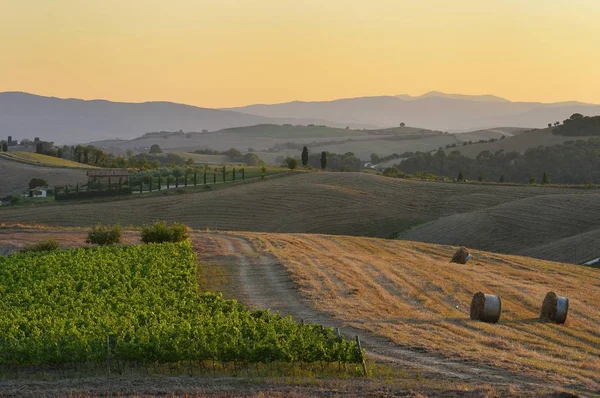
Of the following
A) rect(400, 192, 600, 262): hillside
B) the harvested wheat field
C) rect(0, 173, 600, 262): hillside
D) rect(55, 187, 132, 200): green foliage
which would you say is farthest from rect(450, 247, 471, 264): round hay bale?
rect(55, 187, 132, 200): green foliage

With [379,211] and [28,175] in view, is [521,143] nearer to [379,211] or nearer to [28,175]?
[28,175]

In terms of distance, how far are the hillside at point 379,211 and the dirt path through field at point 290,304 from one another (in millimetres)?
18087

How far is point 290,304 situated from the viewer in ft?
107

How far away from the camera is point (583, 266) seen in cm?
5022

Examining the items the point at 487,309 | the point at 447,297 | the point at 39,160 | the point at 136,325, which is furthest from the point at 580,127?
the point at 136,325

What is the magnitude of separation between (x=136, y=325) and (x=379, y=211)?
53669 millimetres

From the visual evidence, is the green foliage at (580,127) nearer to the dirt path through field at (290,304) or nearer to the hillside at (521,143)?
the hillside at (521,143)

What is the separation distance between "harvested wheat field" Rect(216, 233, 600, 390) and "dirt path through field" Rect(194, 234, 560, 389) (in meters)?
0.26

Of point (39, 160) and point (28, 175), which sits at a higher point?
point (39, 160)

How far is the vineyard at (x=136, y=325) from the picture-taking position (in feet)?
73.3

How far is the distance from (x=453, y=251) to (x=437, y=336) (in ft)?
86.6

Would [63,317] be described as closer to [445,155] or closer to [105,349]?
[105,349]

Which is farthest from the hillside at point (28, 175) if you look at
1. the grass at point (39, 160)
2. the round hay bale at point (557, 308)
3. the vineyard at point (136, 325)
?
the round hay bale at point (557, 308)

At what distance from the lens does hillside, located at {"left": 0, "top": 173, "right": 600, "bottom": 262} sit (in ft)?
218
